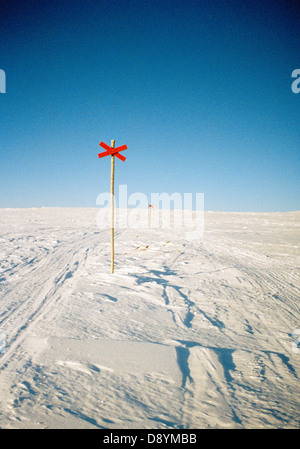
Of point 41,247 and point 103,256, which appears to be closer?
point 103,256

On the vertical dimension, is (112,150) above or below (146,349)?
above

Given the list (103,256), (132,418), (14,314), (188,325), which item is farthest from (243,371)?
(103,256)

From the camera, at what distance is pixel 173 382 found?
7.95 feet

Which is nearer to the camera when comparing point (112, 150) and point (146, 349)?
point (146, 349)

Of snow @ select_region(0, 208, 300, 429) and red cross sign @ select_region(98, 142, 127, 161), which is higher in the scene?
red cross sign @ select_region(98, 142, 127, 161)

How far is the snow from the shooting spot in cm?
206

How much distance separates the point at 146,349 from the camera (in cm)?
292

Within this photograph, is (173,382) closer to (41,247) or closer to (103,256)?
(103,256)

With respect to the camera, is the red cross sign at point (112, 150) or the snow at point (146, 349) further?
the red cross sign at point (112, 150)

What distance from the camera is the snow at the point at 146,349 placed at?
2.06m

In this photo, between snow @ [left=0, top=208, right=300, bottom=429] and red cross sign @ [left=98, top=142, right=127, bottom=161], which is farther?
red cross sign @ [left=98, top=142, right=127, bottom=161]

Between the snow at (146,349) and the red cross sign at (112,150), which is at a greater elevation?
the red cross sign at (112,150)
